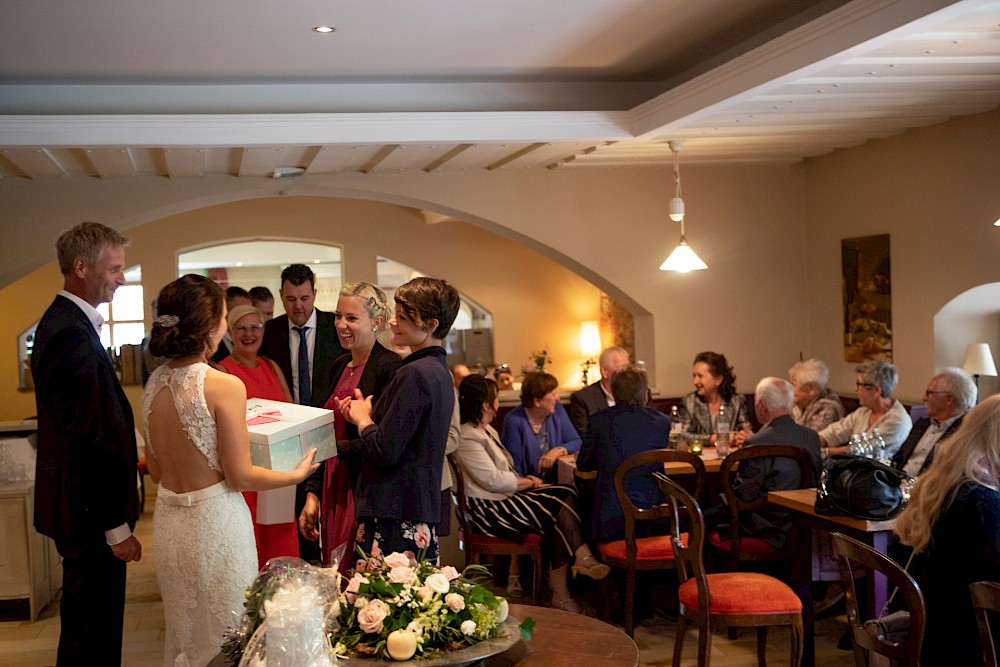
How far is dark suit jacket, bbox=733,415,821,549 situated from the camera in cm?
502

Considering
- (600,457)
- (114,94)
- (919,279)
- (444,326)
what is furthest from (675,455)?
(114,94)

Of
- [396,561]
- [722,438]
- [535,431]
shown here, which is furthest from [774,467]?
[396,561]

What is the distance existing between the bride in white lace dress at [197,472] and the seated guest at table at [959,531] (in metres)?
2.05

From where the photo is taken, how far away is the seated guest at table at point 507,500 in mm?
5320

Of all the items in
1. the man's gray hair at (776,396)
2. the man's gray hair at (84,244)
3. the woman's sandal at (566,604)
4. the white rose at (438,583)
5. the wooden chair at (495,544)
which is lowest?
the woman's sandal at (566,604)

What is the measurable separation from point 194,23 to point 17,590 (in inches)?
137

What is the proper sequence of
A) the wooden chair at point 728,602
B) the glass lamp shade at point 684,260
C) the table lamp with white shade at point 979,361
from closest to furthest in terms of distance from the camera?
the wooden chair at point 728,602 → the table lamp with white shade at point 979,361 → the glass lamp shade at point 684,260

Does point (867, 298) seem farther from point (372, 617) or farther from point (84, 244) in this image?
point (372, 617)

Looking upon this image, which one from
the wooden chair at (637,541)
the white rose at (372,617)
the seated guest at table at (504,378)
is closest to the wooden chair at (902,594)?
the white rose at (372,617)

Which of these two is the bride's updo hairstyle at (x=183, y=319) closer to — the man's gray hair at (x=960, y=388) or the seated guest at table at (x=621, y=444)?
the seated guest at table at (x=621, y=444)

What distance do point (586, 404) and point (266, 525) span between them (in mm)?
3146

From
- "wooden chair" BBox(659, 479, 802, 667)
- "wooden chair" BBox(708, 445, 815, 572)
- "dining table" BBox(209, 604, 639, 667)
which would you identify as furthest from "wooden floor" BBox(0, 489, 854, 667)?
"dining table" BBox(209, 604, 639, 667)

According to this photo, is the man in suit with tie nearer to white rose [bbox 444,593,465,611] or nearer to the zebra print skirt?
the zebra print skirt

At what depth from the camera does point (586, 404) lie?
22.4 feet
